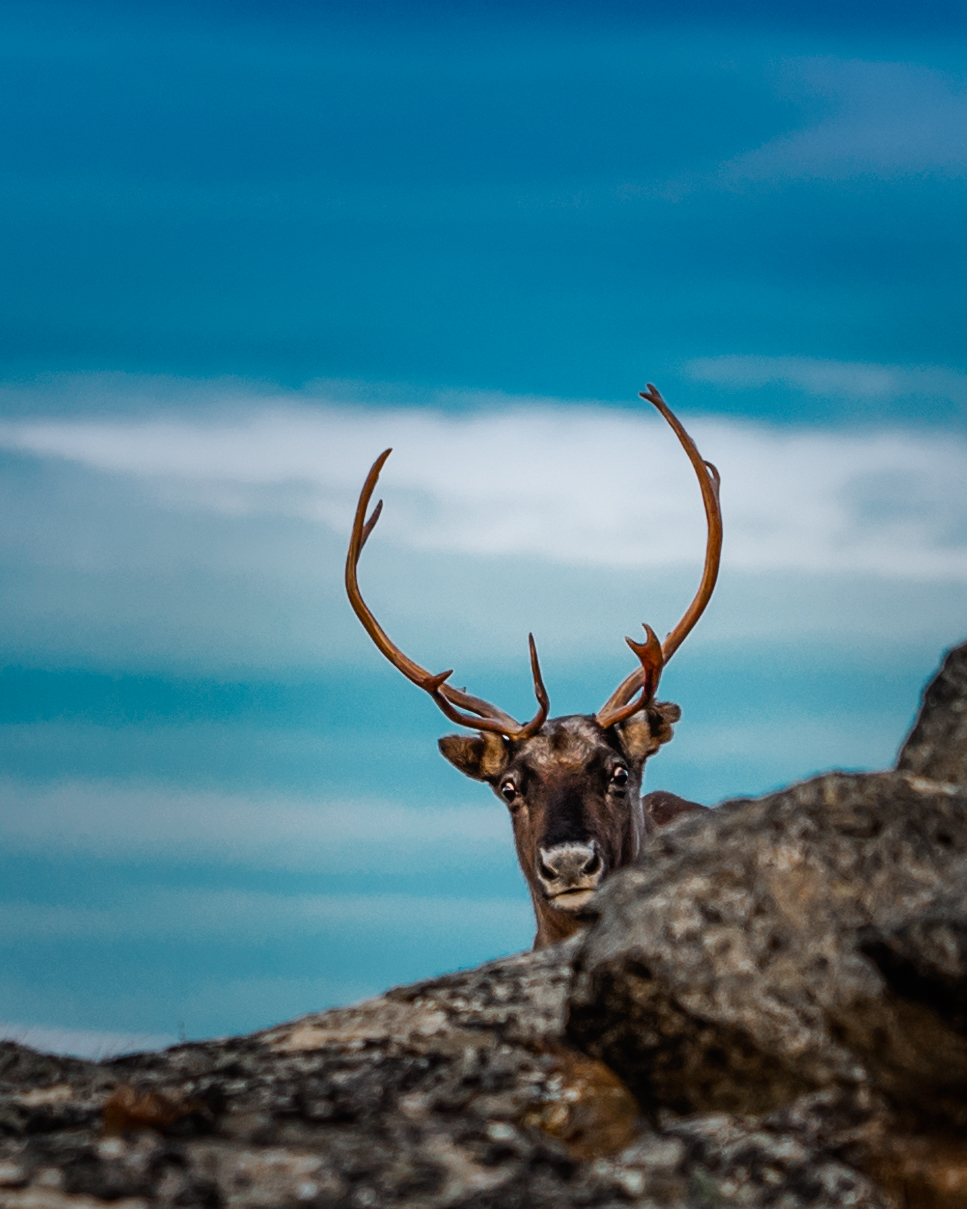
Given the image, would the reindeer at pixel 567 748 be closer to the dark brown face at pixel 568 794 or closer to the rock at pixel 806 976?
the dark brown face at pixel 568 794

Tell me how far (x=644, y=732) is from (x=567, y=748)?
67 centimetres

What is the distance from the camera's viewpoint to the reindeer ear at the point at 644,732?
1209 cm

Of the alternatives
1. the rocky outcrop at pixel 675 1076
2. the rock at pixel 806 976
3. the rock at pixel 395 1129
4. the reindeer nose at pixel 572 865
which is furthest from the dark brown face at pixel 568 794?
the rock at pixel 806 976

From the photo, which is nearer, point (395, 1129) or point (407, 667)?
point (395, 1129)

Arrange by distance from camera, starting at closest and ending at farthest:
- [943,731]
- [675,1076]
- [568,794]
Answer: [675,1076]
[943,731]
[568,794]

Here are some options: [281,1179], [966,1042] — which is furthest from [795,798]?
[281,1179]

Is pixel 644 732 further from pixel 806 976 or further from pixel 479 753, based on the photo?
pixel 806 976

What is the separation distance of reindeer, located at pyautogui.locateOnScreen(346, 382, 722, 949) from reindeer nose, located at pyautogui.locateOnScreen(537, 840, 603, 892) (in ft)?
0.30

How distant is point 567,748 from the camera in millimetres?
11898

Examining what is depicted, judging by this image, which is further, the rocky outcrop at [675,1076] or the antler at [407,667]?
the antler at [407,667]

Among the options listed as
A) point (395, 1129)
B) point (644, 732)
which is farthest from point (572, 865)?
point (395, 1129)

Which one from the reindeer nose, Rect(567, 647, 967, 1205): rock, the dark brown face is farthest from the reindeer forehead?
Rect(567, 647, 967, 1205): rock

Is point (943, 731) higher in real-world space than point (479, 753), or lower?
lower

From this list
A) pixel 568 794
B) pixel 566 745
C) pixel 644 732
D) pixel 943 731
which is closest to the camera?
pixel 943 731
